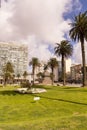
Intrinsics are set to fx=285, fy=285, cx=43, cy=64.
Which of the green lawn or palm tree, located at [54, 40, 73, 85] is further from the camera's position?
palm tree, located at [54, 40, 73, 85]

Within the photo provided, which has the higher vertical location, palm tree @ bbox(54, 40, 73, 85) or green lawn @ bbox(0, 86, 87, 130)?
palm tree @ bbox(54, 40, 73, 85)

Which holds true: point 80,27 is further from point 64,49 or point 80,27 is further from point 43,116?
point 43,116

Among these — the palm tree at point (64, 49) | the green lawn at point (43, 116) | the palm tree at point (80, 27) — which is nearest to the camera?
the green lawn at point (43, 116)

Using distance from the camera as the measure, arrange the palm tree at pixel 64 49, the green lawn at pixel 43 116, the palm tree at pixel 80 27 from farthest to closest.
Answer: the palm tree at pixel 64 49 → the palm tree at pixel 80 27 → the green lawn at pixel 43 116

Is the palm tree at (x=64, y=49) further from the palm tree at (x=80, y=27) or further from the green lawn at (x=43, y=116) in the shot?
the green lawn at (x=43, y=116)

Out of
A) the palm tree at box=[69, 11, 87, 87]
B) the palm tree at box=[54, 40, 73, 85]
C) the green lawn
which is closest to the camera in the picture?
the green lawn

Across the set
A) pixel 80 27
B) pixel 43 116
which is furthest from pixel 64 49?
pixel 43 116

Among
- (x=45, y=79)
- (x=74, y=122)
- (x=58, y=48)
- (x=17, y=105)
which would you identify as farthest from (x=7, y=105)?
(x=45, y=79)

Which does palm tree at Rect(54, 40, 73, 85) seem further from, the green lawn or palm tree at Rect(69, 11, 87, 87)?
the green lawn

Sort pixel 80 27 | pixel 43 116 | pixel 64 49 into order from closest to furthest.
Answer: pixel 43 116 → pixel 80 27 → pixel 64 49

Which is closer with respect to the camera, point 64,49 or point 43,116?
point 43,116

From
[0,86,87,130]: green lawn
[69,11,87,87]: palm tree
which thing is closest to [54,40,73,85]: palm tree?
[69,11,87,87]: palm tree

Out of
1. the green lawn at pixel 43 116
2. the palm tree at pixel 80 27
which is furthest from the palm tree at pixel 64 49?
the green lawn at pixel 43 116

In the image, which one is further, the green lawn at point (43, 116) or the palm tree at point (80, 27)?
the palm tree at point (80, 27)
